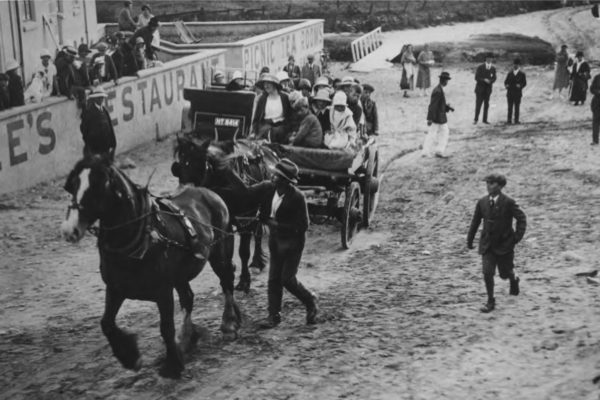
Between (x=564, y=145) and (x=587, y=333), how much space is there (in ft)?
38.4

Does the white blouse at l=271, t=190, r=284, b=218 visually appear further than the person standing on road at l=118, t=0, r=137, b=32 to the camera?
No

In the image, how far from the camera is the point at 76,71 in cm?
1747

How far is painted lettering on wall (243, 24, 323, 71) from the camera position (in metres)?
28.3

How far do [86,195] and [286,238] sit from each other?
9.02ft

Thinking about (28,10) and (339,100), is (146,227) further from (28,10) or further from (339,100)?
(28,10)

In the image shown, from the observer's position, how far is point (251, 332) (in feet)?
30.6

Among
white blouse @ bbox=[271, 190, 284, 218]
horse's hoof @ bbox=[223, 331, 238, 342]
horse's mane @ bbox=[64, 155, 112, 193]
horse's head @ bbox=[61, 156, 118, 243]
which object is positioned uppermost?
horse's mane @ bbox=[64, 155, 112, 193]

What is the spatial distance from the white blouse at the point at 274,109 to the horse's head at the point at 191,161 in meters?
3.40

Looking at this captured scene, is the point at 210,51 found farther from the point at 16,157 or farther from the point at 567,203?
the point at 567,203

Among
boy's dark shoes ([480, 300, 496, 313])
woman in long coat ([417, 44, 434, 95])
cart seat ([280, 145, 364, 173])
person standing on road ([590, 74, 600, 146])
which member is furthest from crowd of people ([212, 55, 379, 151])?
woman in long coat ([417, 44, 434, 95])

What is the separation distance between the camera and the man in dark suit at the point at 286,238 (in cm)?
916

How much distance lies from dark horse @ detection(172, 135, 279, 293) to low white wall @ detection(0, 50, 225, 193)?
18.4 ft

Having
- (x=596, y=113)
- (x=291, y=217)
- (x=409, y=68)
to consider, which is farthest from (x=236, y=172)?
(x=409, y=68)

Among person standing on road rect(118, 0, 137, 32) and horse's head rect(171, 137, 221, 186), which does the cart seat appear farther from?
person standing on road rect(118, 0, 137, 32)
